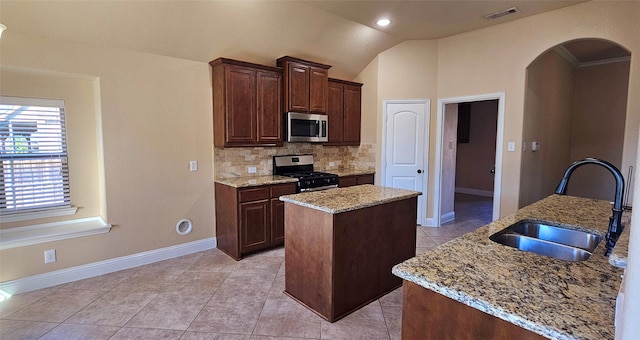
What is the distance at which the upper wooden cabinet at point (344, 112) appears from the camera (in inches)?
191

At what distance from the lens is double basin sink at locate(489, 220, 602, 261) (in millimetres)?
1584

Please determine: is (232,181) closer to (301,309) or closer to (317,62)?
(301,309)

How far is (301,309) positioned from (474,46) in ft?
13.5

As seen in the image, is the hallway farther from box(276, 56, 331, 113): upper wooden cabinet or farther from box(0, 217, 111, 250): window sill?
box(0, 217, 111, 250): window sill

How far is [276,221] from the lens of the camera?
12.7ft

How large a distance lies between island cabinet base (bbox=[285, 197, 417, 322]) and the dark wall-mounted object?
18.8 feet

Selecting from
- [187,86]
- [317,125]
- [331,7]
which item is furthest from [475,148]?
[187,86]

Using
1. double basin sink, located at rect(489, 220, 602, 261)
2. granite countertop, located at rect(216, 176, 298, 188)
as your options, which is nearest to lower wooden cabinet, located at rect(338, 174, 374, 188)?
granite countertop, located at rect(216, 176, 298, 188)

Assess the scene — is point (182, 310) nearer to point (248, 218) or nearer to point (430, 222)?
point (248, 218)

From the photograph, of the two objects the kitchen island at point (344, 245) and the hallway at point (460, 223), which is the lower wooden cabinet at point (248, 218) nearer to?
the kitchen island at point (344, 245)

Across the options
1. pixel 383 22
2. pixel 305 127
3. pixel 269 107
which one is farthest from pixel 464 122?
pixel 269 107

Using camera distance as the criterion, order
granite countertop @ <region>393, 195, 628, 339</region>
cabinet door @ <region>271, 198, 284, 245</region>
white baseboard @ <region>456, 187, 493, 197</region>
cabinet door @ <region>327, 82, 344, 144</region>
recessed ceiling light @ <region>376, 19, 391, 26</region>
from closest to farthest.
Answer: granite countertop @ <region>393, 195, 628, 339</region>
cabinet door @ <region>271, 198, 284, 245</region>
recessed ceiling light @ <region>376, 19, 391, 26</region>
cabinet door @ <region>327, 82, 344, 144</region>
white baseboard @ <region>456, 187, 493, 197</region>

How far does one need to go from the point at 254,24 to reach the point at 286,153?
1814 mm

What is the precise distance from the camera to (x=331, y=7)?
3592mm
